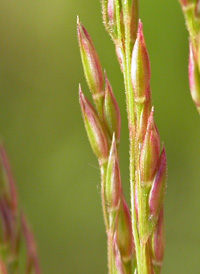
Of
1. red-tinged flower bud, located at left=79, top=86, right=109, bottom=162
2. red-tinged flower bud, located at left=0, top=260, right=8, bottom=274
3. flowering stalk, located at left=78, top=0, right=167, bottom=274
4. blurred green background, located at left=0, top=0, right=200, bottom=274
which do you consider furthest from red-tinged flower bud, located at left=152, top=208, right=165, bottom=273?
blurred green background, located at left=0, top=0, right=200, bottom=274

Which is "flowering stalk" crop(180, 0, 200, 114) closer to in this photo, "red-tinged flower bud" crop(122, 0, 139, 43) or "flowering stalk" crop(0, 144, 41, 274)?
"red-tinged flower bud" crop(122, 0, 139, 43)

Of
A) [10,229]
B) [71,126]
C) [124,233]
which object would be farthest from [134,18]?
[71,126]

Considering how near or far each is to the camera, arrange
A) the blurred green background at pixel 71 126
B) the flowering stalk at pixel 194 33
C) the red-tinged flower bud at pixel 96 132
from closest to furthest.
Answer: the flowering stalk at pixel 194 33, the red-tinged flower bud at pixel 96 132, the blurred green background at pixel 71 126

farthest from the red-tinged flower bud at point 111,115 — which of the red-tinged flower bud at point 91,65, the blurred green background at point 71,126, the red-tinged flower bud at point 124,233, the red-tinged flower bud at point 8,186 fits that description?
the blurred green background at point 71,126

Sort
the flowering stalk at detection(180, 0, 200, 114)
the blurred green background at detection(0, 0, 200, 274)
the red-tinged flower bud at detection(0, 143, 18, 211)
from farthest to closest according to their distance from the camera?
1. the blurred green background at detection(0, 0, 200, 274)
2. the red-tinged flower bud at detection(0, 143, 18, 211)
3. the flowering stalk at detection(180, 0, 200, 114)

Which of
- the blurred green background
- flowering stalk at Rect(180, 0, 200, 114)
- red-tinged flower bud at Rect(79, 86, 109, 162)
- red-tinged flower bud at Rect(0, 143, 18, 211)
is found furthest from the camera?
the blurred green background

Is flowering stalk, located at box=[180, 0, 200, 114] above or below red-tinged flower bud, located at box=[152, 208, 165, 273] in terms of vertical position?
above

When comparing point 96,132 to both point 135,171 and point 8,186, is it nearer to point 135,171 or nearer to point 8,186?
point 135,171

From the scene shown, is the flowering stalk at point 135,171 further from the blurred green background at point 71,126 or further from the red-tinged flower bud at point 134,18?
the blurred green background at point 71,126
